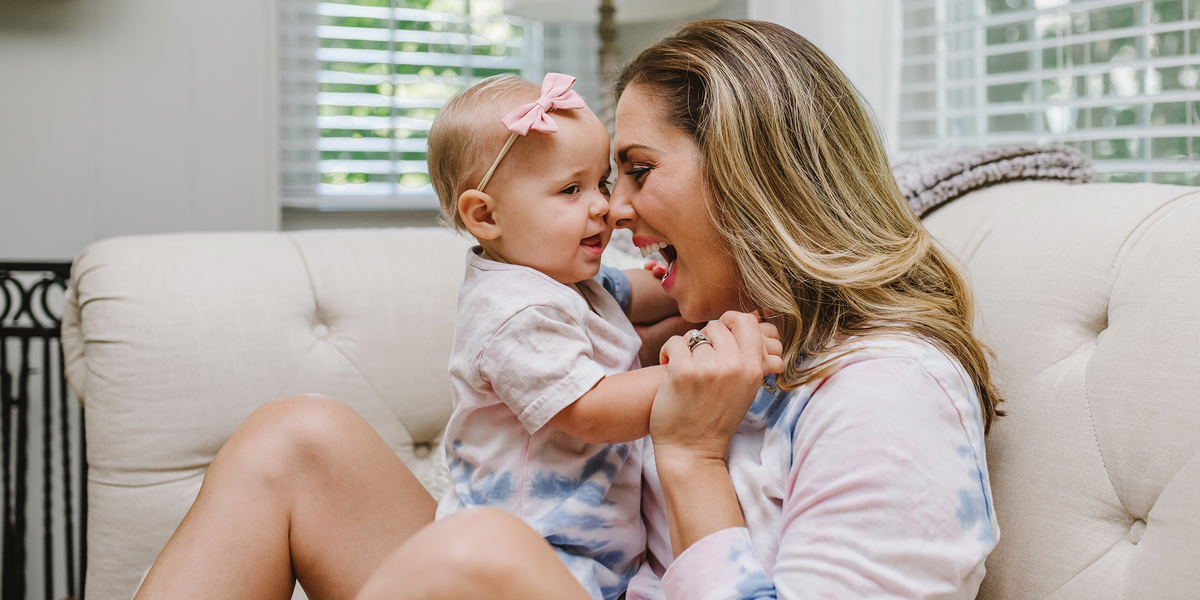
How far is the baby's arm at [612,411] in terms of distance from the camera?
2.78ft

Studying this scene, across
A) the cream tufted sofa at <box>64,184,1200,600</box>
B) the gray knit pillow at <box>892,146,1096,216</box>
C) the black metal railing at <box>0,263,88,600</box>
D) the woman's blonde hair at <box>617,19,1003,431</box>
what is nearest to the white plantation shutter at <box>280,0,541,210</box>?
the black metal railing at <box>0,263,88,600</box>

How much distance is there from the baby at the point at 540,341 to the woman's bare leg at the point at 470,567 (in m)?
0.17

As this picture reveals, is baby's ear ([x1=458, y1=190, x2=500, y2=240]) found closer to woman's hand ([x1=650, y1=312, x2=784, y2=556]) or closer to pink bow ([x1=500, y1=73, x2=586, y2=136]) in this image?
pink bow ([x1=500, y1=73, x2=586, y2=136])

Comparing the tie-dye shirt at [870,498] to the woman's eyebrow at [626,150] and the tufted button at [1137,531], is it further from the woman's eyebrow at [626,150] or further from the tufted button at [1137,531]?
the woman's eyebrow at [626,150]

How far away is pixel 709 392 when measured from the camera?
831 millimetres

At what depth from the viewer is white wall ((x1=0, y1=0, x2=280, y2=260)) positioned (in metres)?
2.02

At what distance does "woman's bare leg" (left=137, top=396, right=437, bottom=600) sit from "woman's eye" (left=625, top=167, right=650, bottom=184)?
0.49 meters

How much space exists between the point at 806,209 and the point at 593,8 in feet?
4.85

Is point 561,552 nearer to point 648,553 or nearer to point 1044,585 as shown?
Answer: point 648,553

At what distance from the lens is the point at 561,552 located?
922 mm

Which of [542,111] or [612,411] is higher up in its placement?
[542,111]

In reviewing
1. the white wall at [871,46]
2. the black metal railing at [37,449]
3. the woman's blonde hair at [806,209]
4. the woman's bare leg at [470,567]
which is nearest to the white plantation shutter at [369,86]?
the black metal railing at [37,449]

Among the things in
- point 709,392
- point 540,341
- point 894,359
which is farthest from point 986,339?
point 540,341

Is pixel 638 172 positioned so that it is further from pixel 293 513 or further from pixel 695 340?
pixel 293 513
